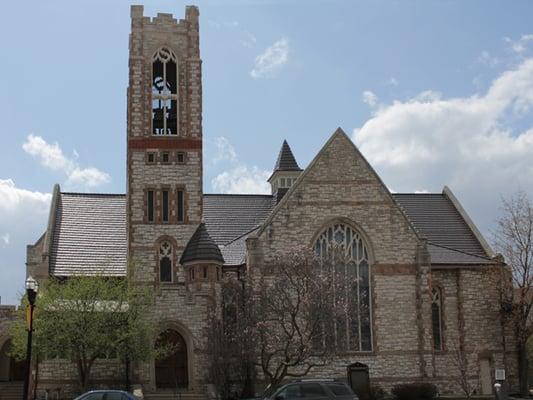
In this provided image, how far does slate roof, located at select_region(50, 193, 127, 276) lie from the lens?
4547cm

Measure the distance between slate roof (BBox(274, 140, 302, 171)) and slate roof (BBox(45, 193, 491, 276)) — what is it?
243 cm

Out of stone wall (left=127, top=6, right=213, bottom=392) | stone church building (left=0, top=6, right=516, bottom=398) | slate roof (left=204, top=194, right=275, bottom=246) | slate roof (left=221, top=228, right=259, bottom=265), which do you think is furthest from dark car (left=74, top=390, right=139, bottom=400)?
slate roof (left=204, top=194, right=275, bottom=246)

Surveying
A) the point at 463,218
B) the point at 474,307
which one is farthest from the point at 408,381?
the point at 463,218

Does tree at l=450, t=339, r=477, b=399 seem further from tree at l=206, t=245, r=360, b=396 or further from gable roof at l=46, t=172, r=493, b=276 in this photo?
tree at l=206, t=245, r=360, b=396

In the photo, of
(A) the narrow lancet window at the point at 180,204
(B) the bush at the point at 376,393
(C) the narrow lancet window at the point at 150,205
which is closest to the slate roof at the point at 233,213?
(A) the narrow lancet window at the point at 180,204

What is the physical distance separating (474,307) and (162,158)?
18.3 metres

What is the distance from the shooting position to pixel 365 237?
43.5 meters

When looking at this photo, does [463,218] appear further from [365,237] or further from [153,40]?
[153,40]

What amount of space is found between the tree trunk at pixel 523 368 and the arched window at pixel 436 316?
4778 mm

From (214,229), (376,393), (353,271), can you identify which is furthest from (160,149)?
(376,393)

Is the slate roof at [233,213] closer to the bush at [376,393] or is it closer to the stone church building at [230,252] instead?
the stone church building at [230,252]

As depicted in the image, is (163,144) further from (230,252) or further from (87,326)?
A: (87,326)

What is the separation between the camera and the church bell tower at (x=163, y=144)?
1721 inches

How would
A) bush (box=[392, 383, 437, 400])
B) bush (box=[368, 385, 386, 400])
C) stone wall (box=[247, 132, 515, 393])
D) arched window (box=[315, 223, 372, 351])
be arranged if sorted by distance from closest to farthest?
bush (box=[392, 383, 437, 400]) < bush (box=[368, 385, 386, 400]) < arched window (box=[315, 223, 372, 351]) < stone wall (box=[247, 132, 515, 393])
